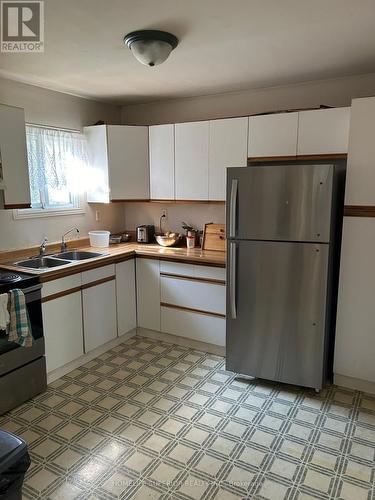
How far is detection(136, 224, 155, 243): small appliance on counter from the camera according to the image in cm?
412

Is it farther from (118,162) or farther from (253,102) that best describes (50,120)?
(253,102)

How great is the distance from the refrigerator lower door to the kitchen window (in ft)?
6.10

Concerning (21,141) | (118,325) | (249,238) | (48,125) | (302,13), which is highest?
(302,13)

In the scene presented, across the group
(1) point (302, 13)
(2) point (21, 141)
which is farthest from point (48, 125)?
(1) point (302, 13)

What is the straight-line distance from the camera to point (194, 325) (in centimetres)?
342

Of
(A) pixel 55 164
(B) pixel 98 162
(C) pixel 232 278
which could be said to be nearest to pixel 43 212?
(A) pixel 55 164

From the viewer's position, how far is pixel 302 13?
1.91 m

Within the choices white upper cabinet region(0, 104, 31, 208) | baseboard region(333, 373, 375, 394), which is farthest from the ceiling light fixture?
baseboard region(333, 373, 375, 394)

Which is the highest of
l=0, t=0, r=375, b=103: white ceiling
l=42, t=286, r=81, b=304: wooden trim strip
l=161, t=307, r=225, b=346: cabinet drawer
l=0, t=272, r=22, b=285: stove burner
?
l=0, t=0, r=375, b=103: white ceiling

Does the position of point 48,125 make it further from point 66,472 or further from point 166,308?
point 66,472

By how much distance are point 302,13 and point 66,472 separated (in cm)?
271

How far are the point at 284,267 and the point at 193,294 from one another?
3.34ft

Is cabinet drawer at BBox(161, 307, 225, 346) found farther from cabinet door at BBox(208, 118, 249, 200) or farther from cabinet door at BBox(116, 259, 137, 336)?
cabinet door at BBox(208, 118, 249, 200)

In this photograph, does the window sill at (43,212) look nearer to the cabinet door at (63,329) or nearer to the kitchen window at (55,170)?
the kitchen window at (55,170)
